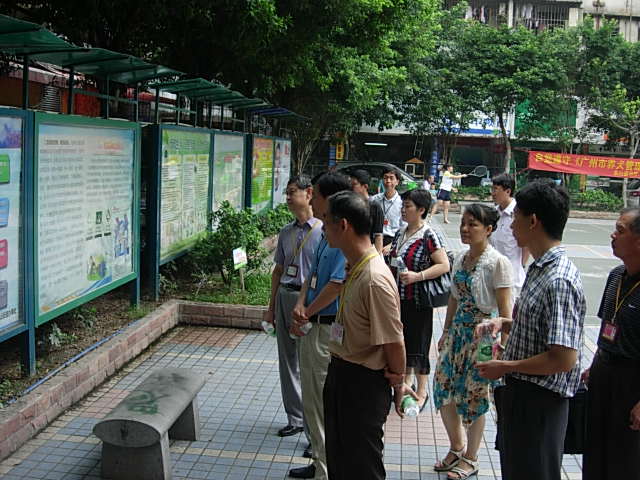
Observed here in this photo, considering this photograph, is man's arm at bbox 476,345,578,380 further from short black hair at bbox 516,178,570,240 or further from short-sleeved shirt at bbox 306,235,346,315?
short-sleeved shirt at bbox 306,235,346,315

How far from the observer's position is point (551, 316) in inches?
111

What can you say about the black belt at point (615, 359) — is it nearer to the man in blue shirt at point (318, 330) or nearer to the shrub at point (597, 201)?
the man in blue shirt at point (318, 330)

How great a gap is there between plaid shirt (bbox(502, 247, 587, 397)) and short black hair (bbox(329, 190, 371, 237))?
2.48 ft

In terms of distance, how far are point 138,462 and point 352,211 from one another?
198 centimetres

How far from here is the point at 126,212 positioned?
660 centimetres

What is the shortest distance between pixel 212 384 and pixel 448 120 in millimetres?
21999

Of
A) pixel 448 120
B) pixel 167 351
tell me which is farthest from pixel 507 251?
pixel 448 120

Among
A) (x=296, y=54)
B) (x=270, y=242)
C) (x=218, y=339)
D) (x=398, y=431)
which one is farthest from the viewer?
(x=270, y=242)

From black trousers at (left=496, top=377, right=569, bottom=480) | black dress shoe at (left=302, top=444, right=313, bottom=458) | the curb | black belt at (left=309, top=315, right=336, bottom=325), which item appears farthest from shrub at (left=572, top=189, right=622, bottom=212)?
black trousers at (left=496, top=377, right=569, bottom=480)

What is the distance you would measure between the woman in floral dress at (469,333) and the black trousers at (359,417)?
1.11m

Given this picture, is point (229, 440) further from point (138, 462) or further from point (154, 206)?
point (154, 206)

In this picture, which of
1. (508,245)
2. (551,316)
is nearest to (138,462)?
(551,316)

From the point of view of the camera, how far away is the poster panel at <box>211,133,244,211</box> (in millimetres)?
9250

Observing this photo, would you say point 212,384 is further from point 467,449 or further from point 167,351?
point 467,449
